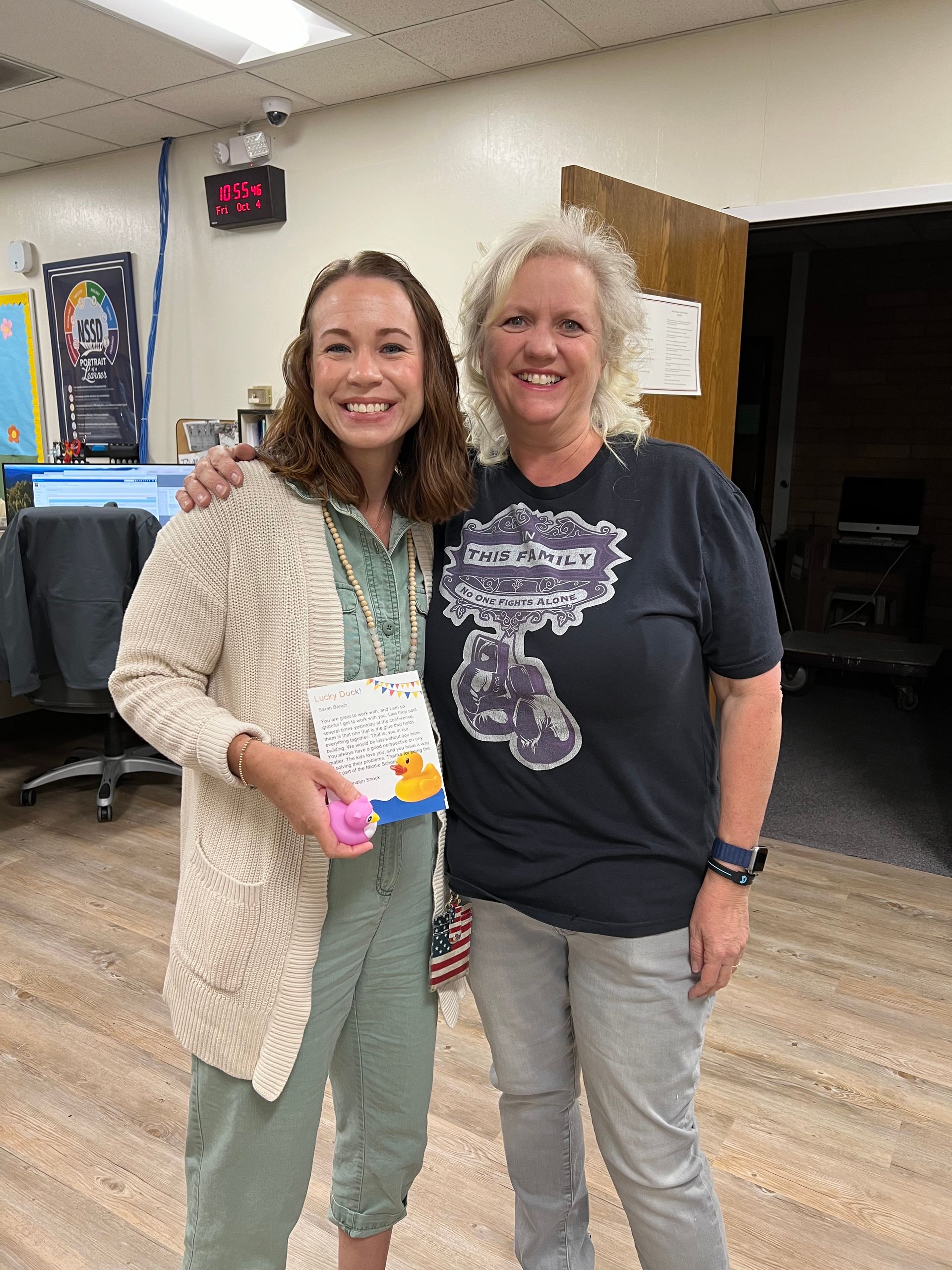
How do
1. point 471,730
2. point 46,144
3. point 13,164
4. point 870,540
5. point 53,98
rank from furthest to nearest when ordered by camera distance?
1. point 870,540
2. point 13,164
3. point 46,144
4. point 53,98
5. point 471,730

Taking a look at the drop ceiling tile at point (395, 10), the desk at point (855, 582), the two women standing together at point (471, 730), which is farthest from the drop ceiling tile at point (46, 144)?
the desk at point (855, 582)

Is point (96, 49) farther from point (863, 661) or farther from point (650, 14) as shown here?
point (863, 661)

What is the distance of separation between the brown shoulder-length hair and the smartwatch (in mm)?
571

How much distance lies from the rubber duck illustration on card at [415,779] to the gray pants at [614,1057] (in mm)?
256

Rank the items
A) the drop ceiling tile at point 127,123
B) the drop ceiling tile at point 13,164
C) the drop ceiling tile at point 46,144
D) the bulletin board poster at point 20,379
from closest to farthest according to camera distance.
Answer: the drop ceiling tile at point 127,123 < the drop ceiling tile at point 46,144 < the drop ceiling tile at point 13,164 < the bulletin board poster at point 20,379

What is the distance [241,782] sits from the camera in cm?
104

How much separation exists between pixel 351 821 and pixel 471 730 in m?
0.26

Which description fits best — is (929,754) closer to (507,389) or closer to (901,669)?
(901,669)

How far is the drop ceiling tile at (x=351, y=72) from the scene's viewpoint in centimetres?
334

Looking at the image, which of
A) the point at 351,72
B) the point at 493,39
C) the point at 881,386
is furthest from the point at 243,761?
the point at 881,386

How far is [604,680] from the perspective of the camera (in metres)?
1.13

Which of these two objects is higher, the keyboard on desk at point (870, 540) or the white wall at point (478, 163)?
the white wall at point (478, 163)

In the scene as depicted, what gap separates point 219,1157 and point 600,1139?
495mm

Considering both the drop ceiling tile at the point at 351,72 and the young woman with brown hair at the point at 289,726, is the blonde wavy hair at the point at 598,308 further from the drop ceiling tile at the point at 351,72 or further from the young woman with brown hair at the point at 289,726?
the drop ceiling tile at the point at 351,72
